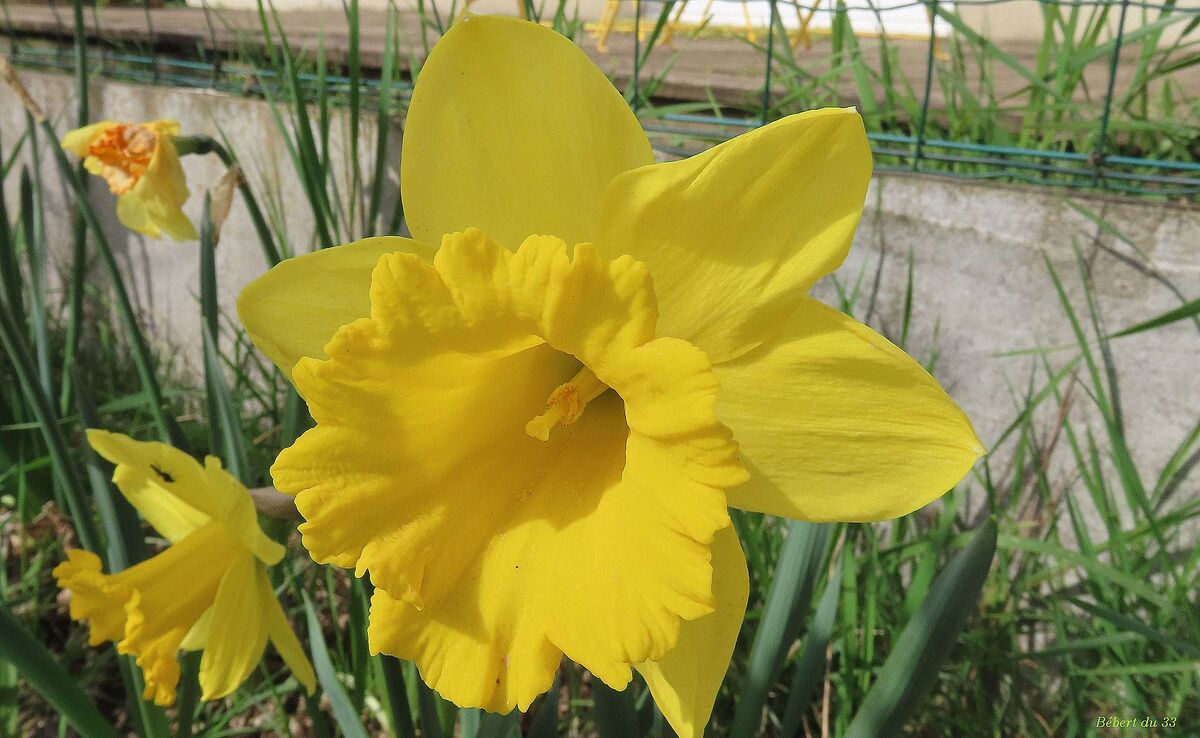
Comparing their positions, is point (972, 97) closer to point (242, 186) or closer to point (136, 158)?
point (242, 186)

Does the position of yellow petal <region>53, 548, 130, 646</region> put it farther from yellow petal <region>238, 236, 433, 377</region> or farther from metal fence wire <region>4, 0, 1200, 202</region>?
metal fence wire <region>4, 0, 1200, 202</region>

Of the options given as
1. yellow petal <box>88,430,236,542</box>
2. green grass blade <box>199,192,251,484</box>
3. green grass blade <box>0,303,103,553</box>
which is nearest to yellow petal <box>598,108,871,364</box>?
yellow petal <box>88,430,236,542</box>

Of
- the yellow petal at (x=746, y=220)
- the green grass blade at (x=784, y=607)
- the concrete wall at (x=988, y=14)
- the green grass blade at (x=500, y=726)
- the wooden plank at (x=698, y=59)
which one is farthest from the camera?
the concrete wall at (x=988, y=14)

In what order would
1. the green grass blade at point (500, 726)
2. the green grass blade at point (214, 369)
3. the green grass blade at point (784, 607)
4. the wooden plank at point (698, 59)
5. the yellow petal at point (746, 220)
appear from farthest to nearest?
the wooden plank at point (698, 59), the green grass blade at point (214, 369), the green grass blade at point (784, 607), the green grass blade at point (500, 726), the yellow petal at point (746, 220)

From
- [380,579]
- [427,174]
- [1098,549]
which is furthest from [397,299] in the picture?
[1098,549]

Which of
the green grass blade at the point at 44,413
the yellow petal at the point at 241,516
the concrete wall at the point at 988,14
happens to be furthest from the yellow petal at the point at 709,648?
the concrete wall at the point at 988,14

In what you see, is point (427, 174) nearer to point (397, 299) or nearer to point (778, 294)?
point (397, 299)

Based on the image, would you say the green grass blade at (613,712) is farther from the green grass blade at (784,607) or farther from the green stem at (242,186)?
the green stem at (242,186)
